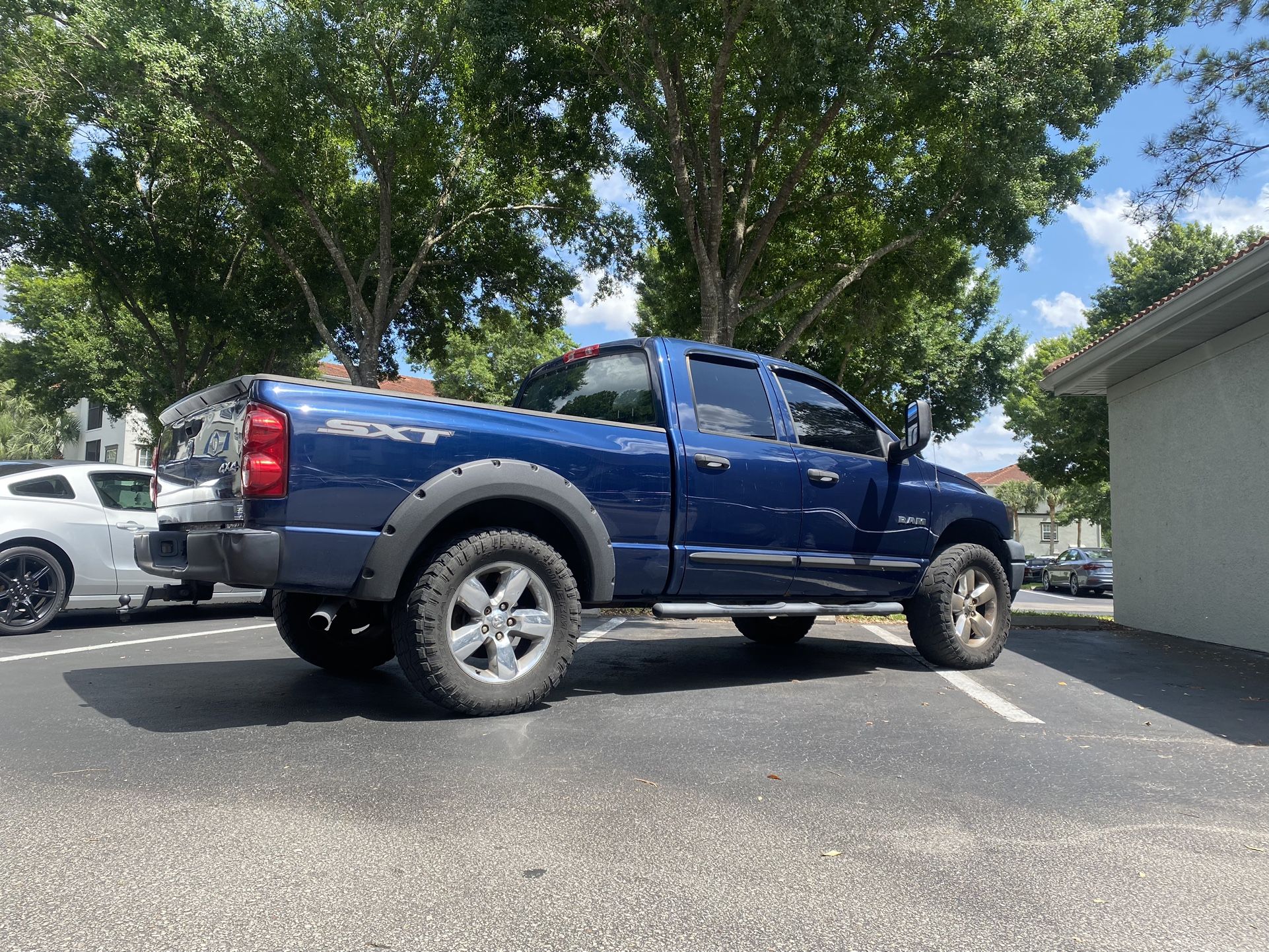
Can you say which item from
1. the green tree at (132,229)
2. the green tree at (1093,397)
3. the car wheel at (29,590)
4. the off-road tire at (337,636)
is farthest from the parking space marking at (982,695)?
the green tree at (1093,397)

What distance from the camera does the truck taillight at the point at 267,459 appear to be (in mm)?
3846

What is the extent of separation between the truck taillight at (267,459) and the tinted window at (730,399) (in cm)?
235

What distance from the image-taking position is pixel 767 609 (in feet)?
17.5

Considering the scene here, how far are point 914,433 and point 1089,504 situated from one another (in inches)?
1908

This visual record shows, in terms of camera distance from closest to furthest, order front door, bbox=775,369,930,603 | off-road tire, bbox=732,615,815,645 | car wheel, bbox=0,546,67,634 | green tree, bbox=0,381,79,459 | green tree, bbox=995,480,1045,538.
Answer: front door, bbox=775,369,930,603 < off-road tire, bbox=732,615,815,645 < car wheel, bbox=0,546,67,634 < green tree, bbox=0,381,79,459 < green tree, bbox=995,480,1045,538

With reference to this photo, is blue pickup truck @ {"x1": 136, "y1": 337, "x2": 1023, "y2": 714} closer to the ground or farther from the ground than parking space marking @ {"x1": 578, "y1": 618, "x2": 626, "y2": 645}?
farther from the ground

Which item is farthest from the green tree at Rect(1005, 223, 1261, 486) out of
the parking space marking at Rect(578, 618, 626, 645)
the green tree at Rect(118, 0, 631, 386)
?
the parking space marking at Rect(578, 618, 626, 645)

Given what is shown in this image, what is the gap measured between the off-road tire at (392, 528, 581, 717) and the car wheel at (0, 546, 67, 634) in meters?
5.50

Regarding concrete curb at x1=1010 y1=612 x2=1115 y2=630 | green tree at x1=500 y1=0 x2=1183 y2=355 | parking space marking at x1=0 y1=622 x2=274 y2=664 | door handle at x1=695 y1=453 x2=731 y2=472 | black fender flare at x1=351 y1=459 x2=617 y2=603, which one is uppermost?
green tree at x1=500 y1=0 x2=1183 y2=355

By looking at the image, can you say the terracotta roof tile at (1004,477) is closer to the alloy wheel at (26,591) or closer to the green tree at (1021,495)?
the green tree at (1021,495)

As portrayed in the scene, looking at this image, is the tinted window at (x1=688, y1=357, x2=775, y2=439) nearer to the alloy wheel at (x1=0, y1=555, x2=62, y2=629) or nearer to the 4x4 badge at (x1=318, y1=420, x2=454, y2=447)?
the 4x4 badge at (x1=318, y1=420, x2=454, y2=447)

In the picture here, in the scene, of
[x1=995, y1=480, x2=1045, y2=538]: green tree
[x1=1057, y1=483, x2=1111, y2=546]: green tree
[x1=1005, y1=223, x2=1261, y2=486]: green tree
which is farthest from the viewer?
[x1=995, y1=480, x2=1045, y2=538]: green tree

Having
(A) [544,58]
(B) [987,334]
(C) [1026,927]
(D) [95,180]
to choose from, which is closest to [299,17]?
(A) [544,58]

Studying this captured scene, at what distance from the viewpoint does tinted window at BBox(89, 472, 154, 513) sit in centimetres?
858
